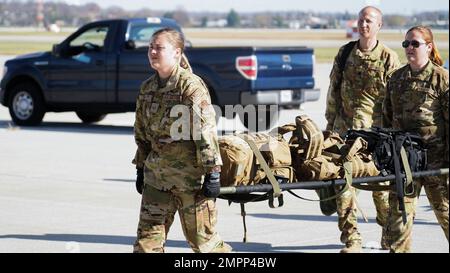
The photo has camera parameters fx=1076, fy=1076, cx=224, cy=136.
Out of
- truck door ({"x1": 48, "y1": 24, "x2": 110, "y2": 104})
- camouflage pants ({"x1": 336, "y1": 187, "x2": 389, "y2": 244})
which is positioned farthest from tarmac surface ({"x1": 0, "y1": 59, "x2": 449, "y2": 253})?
truck door ({"x1": 48, "y1": 24, "x2": 110, "y2": 104})

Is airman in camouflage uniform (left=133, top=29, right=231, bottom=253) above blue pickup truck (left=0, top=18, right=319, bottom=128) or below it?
above

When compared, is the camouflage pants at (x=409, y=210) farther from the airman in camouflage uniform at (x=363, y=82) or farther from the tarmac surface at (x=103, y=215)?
the airman in camouflage uniform at (x=363, y=82)

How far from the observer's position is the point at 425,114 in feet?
23.0

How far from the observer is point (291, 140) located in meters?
7.00

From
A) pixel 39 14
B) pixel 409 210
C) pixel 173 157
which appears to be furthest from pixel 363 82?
pixel 39 14

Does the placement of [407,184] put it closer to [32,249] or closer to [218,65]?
[32,249]

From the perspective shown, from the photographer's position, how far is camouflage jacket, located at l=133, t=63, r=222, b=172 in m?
6.07

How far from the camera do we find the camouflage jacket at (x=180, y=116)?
6074mm

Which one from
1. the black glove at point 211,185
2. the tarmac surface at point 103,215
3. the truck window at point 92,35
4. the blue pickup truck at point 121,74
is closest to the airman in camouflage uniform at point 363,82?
the tarmac surface at point 103,215

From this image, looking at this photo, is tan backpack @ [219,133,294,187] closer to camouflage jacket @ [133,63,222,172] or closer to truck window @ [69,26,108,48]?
camouflage jacket @ [133,63,222,172]

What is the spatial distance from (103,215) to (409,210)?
3.63 metres

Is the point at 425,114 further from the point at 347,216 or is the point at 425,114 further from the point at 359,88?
the point at 359,88

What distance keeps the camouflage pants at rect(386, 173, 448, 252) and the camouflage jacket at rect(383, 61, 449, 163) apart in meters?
0.18

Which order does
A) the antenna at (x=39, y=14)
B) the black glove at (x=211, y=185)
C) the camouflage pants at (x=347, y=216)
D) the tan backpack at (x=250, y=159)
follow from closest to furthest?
1. the black glove at (x=211, y=185)
2. the tan backpack at (x=250, y=159)
3. the camouflage pants at (x=347, y=216)
4. the antenna at (x=39, y=14)
